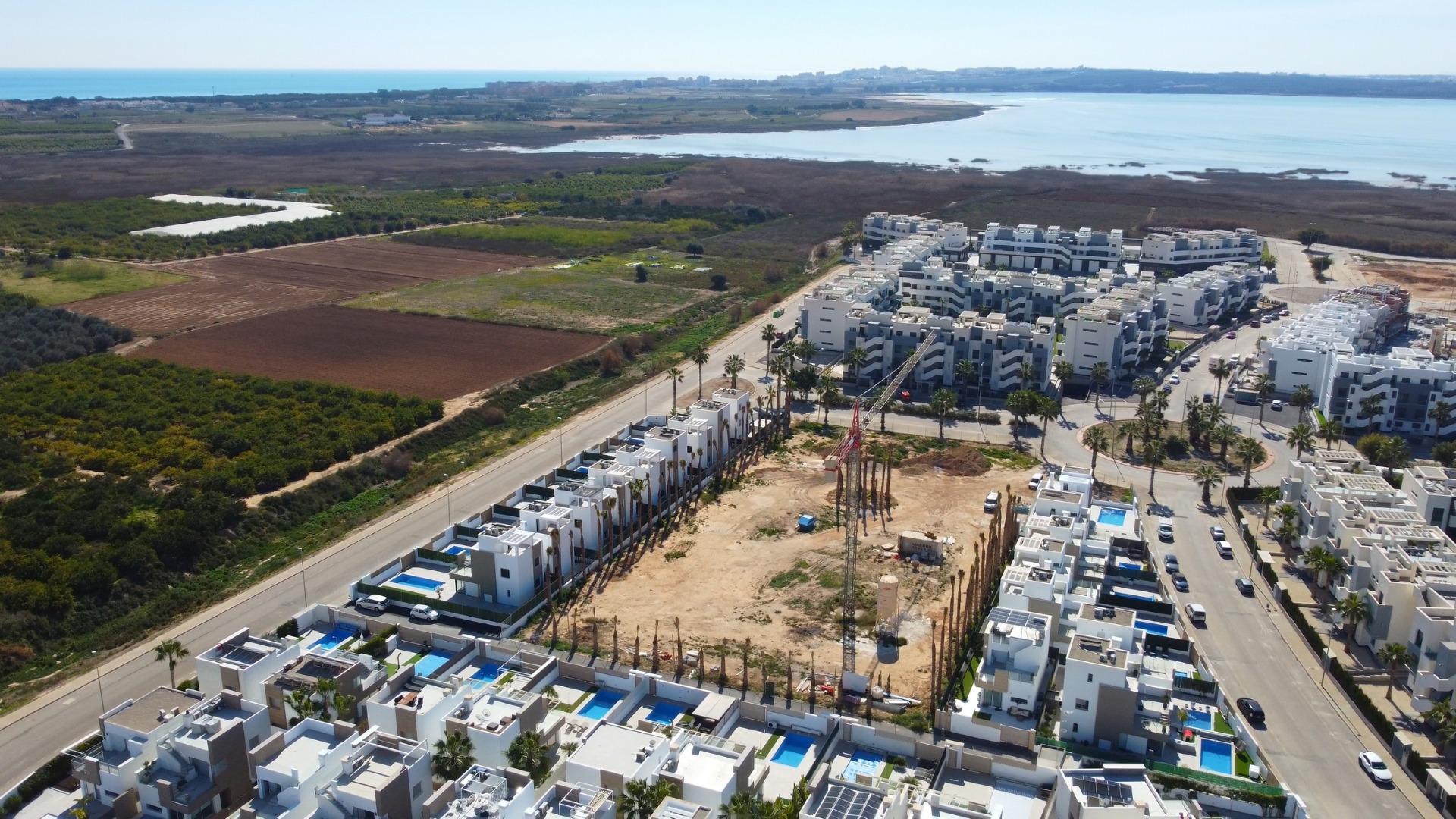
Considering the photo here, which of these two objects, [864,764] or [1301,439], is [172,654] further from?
[1301,439]

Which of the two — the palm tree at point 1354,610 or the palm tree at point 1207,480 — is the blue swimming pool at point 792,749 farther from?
the palm tree at point 1207,480

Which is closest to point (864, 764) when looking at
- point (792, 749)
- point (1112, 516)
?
point (792, 749)

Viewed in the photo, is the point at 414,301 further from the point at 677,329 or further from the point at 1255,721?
the point at 1255,721

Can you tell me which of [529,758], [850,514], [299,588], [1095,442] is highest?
[850,514]

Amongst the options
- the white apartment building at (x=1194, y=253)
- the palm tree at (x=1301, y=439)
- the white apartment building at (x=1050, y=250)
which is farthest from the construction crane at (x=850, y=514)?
the white apartment building at (x=1194, y=253)

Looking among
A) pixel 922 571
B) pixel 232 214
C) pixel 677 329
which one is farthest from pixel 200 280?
pixel 922 571
